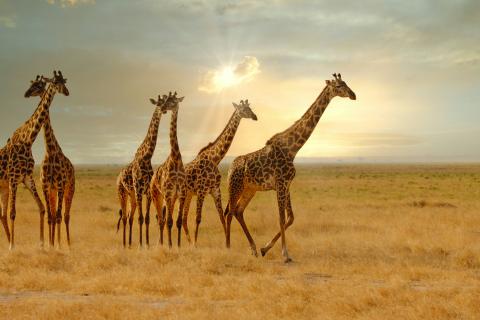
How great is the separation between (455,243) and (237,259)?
21.4ft

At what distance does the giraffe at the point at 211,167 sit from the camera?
13.9 m

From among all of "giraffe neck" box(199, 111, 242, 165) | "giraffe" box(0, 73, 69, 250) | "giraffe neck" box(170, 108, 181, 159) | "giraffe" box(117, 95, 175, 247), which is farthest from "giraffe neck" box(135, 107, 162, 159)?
"giraffe" box(0, 73, 69, 250)

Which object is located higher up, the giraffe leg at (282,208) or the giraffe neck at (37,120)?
the giraffe neck at (37,120)

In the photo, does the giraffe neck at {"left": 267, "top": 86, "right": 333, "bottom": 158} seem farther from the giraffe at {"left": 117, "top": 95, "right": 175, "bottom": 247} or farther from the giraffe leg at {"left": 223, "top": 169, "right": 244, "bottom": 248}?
the giraffe at {"left": 117, "top": 95, "right": 175, "bottom": 247}

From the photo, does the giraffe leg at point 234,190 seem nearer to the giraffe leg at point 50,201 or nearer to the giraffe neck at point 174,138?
the giraffe neck at point 174,138

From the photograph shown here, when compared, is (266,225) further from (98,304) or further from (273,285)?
(98,304)

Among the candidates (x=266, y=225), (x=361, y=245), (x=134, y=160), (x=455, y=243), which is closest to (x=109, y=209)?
(x=266, y=225)

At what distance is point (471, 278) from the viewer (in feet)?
35.0

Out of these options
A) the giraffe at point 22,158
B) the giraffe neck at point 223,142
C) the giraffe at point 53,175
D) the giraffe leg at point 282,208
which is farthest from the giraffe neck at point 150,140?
the giraffe leg at point 282,208

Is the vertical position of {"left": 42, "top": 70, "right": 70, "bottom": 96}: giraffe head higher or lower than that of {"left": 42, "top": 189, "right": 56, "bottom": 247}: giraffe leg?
higher

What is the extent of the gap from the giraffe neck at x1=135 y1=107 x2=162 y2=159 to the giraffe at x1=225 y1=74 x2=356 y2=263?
218 centimetres

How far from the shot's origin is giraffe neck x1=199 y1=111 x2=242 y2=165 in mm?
14523

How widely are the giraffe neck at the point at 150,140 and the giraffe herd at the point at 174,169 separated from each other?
3cm

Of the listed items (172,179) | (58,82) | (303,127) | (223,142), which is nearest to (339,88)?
(303,127)
